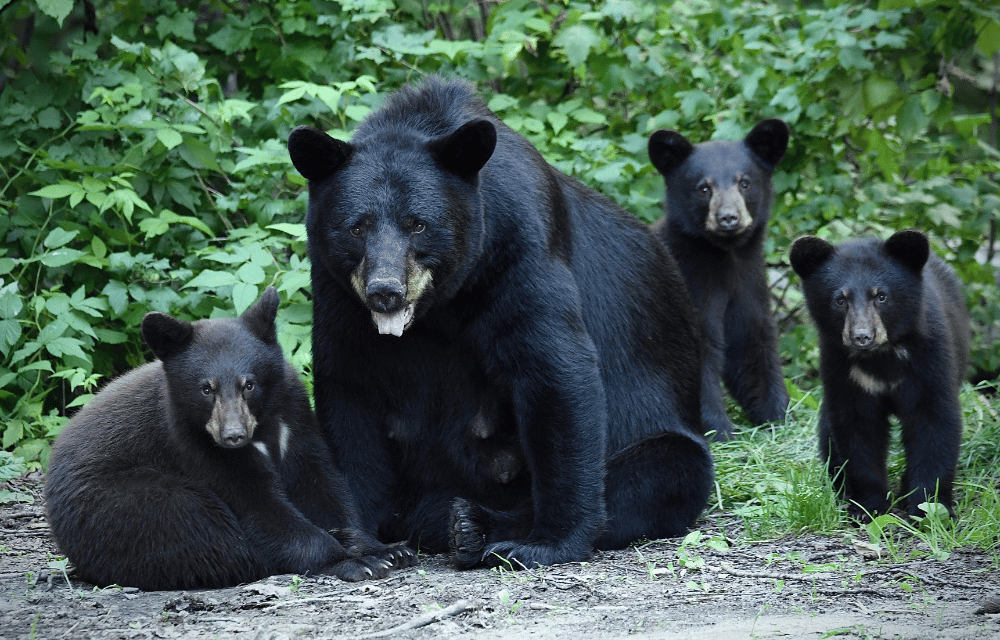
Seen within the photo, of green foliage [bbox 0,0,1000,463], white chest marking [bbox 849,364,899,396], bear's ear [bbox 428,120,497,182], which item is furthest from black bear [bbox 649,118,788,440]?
bear's ear [bbox 428,120,497,182]

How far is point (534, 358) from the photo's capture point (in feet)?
13.2

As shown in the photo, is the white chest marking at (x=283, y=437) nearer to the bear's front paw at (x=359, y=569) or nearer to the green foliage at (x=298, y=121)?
the bear's front paw at (x=359, y=569)

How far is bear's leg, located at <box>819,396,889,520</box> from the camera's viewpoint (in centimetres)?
484

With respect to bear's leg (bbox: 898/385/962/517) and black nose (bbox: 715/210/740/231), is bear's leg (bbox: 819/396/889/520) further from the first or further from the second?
black nose (bbox: 715/210/740/231)

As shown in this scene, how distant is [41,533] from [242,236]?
6.87 ft

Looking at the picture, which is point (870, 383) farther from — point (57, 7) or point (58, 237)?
point (57, 7)

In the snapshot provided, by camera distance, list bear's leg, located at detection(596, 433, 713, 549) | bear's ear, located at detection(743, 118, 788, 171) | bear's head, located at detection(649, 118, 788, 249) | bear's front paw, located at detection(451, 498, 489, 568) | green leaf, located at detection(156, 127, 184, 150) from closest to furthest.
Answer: bear's front paw, located at detection(451, 498, 489, 568) → bear's leg, located at detection(596, 433, 713, 549) → green leaf, located at detection(156, 127, 184, 150) → bear's head, located at detection(649, 118, 788, 249) → bear's ear, located at detection(743, 118, 788, 171)

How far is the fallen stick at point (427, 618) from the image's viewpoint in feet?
10.5

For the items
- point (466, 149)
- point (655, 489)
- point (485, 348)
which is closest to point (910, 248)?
point (655, 489)

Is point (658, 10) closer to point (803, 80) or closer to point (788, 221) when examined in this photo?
point (803, 80)

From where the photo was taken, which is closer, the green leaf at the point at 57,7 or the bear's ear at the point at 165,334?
the bear's ear at the point at 165,334

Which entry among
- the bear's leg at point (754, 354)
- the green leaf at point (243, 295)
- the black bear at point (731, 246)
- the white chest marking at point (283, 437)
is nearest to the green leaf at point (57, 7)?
the green leaf at point (243, 295)

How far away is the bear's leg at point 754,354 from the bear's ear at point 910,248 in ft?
7.06

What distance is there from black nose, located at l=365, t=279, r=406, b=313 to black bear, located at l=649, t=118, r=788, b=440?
3.39 m
